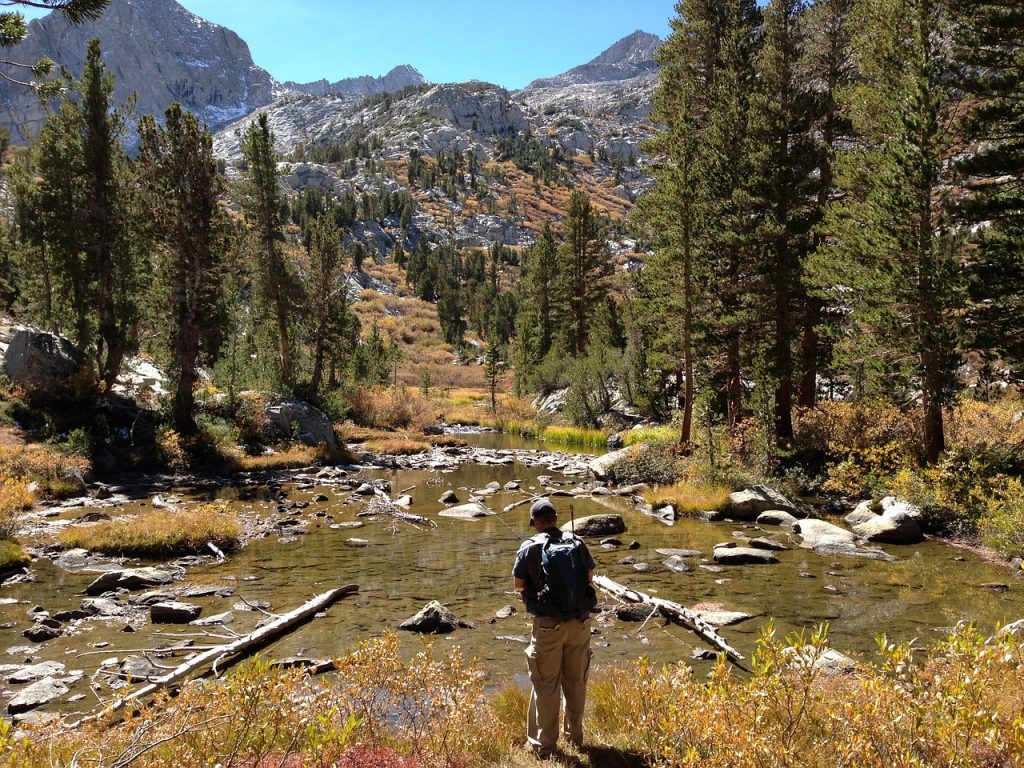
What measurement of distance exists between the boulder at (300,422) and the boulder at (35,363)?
8.57 metres

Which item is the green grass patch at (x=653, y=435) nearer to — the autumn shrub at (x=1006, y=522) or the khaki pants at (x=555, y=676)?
the autumn shrub at (x=1006, y=522)

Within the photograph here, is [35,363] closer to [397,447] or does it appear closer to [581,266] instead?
[397,447]

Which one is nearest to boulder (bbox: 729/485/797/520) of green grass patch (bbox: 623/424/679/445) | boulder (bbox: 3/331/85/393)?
green grass patch (bbox: 623/424/679/445)

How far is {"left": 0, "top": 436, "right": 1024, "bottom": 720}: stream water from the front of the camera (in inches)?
348

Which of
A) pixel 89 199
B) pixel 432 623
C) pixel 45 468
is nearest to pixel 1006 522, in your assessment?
pixel 432 623

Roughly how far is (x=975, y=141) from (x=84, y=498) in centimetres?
2807

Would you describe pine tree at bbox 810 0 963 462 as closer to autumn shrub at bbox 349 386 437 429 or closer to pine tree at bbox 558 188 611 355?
autumn shrub at bbox 349 386 437 429

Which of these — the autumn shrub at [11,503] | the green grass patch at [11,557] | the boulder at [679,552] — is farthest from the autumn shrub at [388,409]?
A: the boulder at [679,552]

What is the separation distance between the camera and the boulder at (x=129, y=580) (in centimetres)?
1117

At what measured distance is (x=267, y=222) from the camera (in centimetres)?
3559

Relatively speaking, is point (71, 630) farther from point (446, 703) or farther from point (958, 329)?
point (958, 329)

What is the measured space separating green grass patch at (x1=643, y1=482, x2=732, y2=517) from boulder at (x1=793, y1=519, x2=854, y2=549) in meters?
3.21

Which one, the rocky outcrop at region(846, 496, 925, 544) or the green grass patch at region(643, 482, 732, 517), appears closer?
the rocky outcrop at region(846, 496, 925, 544)

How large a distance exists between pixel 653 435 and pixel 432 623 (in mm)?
22861
